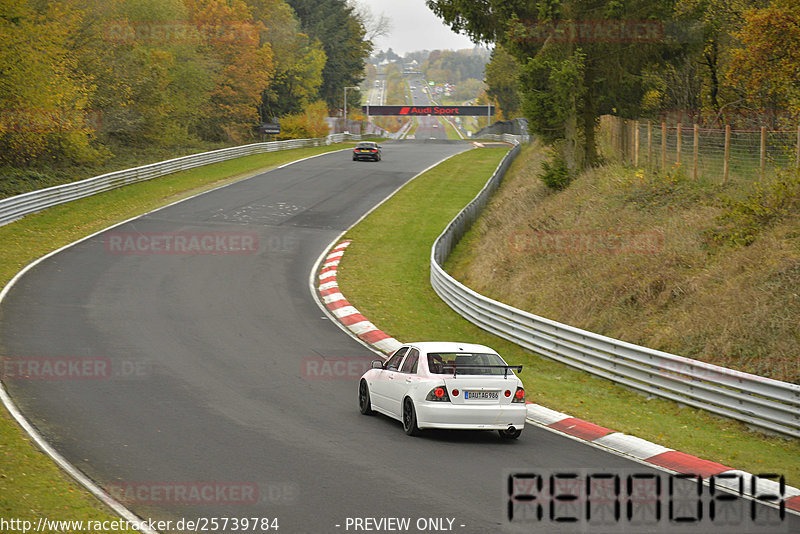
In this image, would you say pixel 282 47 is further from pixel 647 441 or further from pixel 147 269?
pixel 647 441

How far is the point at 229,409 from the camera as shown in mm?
13125

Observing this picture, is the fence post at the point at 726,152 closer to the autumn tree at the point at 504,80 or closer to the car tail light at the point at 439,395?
the car tail light at the point at 439,395

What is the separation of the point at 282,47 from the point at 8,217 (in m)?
60.2

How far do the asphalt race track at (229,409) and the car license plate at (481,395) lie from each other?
67 cm

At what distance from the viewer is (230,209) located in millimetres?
37625

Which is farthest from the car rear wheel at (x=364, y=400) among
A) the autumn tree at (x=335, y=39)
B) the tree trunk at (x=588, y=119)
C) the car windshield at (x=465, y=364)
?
the autumn tree at (x=335, y=39)

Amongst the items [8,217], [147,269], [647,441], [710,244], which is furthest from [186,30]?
[647,441]

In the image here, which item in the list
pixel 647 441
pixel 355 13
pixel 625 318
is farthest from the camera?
pixel 355 13

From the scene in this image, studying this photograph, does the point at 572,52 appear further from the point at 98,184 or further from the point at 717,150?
the point at 98,184

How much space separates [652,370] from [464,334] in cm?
647

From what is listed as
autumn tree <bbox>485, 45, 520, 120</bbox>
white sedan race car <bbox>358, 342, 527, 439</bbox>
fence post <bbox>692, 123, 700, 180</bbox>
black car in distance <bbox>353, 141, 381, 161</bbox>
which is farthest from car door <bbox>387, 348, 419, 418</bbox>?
Answer: autumn tree <bbox>485, 45, 520, 120</bbox>

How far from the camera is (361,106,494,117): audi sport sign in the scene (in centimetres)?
13425

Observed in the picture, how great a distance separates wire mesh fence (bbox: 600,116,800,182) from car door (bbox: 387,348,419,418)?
41.1ft

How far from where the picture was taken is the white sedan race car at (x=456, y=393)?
1188 cm
